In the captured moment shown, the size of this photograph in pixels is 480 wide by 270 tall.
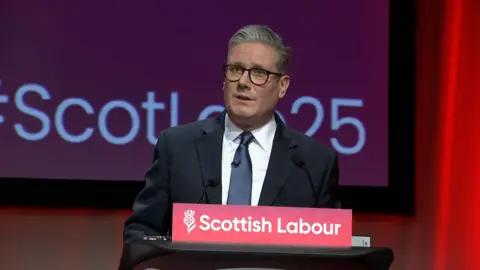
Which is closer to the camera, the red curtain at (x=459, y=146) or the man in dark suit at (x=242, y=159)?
the man in dark suit at (x=242, y=159)

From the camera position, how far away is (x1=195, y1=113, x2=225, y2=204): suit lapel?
202 cm

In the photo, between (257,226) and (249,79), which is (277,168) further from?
(257,226)

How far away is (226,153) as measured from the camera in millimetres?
2145

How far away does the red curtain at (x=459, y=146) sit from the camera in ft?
12.3

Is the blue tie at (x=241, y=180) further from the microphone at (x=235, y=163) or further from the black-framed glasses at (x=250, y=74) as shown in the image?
the black-framed glasses at (x=250, y=74)

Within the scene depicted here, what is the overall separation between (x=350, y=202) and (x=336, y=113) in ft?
1.34

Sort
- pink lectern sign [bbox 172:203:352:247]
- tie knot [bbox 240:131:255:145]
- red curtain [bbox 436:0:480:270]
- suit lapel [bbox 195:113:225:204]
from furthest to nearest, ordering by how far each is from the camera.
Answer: red curtain [bbox 436:0:480:270], tie knot [bbox 240:131:255:145], suit lapel [bbox 195:113:225:204], pink lectern sign [bbox 172:203:352:247]

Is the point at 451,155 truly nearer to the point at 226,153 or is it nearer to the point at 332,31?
the point at 332,31

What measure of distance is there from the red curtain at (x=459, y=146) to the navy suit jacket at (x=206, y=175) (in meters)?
1.69

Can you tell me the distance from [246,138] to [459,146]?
6.36ft

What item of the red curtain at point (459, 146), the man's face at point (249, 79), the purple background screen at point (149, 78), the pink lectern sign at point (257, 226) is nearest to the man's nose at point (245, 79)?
the man's face at point (249, 79)

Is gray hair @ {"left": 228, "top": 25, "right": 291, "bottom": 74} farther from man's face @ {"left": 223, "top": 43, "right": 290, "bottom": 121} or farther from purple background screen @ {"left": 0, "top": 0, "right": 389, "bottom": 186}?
purple background screen @ {"left": 0, "top": 0, "right": 389, "bottom": 186}

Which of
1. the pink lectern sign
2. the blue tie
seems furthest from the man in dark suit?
the pink lectern sign

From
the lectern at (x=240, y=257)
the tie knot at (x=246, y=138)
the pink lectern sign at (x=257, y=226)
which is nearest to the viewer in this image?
the lectern at (x=240, y=257)
